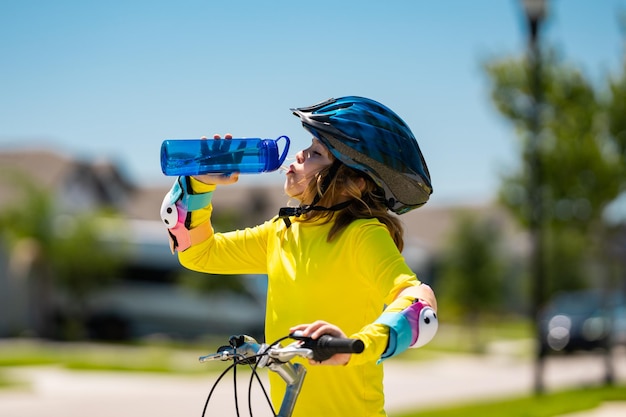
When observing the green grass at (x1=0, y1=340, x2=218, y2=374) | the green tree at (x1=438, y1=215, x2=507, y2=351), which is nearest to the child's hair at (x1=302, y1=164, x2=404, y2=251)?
the green grass at (x1=0, y1=340, x2=218, y2=374)

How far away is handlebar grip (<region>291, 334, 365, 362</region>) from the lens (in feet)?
7.86

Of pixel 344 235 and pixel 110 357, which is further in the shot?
pixel 110 357

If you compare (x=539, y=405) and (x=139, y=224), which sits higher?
(x=539, y=405)

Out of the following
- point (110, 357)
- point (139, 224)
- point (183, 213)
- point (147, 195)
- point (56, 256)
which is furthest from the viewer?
point (147, 195)

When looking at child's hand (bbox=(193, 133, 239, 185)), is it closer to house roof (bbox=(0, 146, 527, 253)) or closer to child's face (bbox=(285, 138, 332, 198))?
child's face (bbox=(285, 138, 332, 198))

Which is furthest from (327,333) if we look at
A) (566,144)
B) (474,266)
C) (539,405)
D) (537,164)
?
(474,266)

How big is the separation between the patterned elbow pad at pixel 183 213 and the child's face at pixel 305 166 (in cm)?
30

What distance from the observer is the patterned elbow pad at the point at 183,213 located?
336 centimetres

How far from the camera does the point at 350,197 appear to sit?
10.5 ft

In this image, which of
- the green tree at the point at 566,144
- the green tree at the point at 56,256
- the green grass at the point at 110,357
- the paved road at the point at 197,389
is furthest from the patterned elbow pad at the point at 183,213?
the green tree at the point at 56,256

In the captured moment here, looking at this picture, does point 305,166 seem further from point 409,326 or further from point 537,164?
point 537,164

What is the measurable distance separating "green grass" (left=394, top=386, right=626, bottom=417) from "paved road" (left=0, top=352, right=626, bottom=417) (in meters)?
0.43

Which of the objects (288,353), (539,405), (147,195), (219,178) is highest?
(219,178)

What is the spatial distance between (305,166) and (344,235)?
0.31 m
